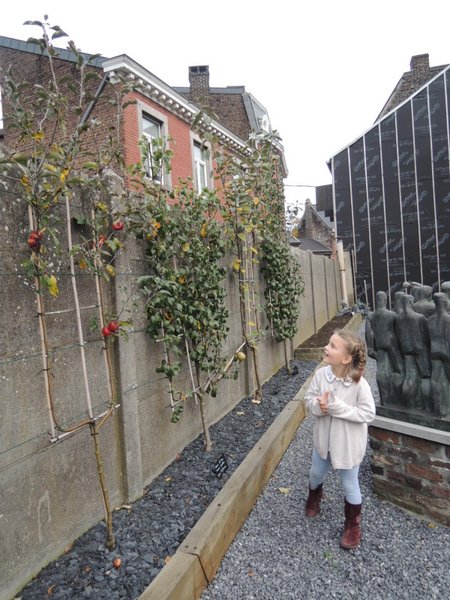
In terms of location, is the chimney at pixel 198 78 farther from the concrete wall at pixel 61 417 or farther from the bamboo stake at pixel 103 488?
the bamboo stake at pixel 103 488

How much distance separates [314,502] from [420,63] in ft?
76.1

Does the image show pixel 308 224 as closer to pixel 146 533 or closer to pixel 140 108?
pixel 140 108

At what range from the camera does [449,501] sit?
99.0 inches

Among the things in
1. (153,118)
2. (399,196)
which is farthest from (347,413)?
(399,196)

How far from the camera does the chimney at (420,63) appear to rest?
19500mm

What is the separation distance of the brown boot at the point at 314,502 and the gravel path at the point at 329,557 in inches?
1.6

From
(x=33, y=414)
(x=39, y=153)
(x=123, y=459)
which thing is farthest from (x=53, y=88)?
(x=123, y=459)

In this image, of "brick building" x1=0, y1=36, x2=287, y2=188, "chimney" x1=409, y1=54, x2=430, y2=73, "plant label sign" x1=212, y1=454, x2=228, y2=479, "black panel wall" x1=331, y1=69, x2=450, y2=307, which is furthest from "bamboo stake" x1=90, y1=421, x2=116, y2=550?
"chimney" x1=409, y1=54, x2=430, y2=73

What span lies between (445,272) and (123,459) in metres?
16.8

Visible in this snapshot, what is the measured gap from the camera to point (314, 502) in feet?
8.98

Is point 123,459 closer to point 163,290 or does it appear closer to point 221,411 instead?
point 163,290

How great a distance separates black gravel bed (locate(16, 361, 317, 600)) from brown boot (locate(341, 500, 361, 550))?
0.89 metres

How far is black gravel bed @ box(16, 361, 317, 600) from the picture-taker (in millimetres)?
1896

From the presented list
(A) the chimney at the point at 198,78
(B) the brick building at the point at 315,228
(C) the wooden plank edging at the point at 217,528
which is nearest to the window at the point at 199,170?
(A) the chimney at the point at 198,78
